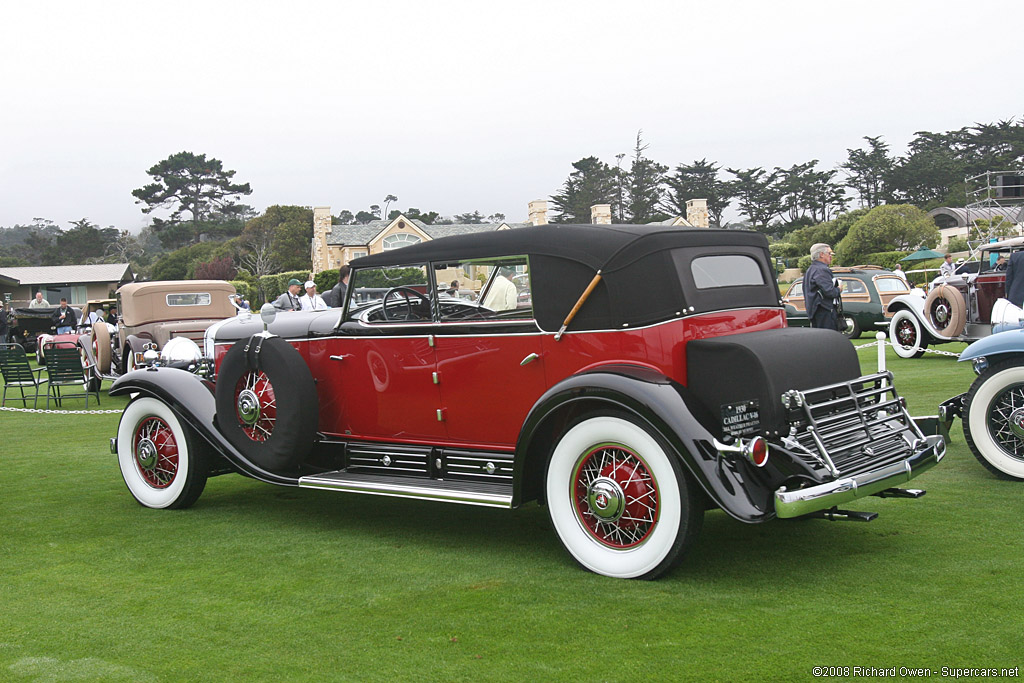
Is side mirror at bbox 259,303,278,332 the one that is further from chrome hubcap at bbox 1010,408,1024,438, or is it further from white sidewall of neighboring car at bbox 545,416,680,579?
chrome hubcap at bbox 1010,408,1024,438

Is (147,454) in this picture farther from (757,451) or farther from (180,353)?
(757,451)

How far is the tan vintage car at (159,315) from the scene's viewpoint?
12.6 meters

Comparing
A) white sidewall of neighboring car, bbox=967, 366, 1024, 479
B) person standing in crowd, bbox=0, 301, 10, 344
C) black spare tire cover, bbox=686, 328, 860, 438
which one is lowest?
white sidewall of neighboring car, bbox=967, 366, 1024, 479

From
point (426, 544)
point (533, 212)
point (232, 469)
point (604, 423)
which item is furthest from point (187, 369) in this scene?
point (533, 212)

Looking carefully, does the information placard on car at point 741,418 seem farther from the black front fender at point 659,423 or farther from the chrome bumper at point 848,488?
the chrome bumper at point 848,488

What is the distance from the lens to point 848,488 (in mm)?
3713

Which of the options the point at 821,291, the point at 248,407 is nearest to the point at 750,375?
the point at 248,407

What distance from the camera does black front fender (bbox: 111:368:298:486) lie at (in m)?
5.36

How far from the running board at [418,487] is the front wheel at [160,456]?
1.02 meters

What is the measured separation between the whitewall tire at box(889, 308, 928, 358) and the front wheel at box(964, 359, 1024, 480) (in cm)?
844

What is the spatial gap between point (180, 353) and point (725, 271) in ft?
15.1

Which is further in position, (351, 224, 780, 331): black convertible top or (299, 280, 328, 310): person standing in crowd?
(299, 280, 328, 310): person standing in crowd

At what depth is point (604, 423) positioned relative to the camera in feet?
13.1

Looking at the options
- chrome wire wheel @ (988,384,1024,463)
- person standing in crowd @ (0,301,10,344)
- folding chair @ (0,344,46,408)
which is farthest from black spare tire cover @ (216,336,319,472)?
person standing in crowd @ (0,301,10,344)
